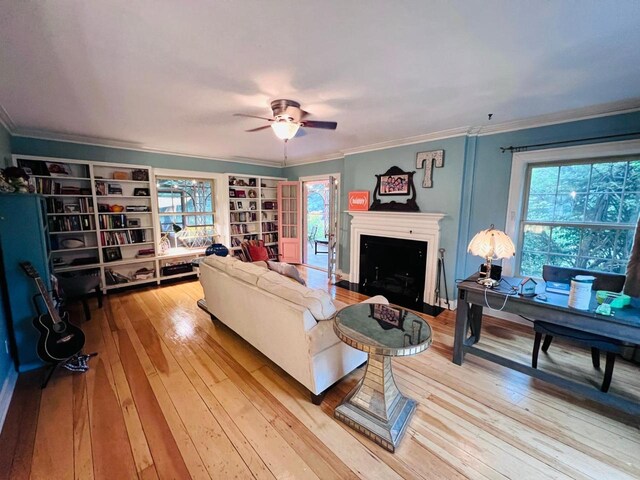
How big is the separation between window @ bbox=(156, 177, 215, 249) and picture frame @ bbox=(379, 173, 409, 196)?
3.51 meters

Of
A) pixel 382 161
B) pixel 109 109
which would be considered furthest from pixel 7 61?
pixel 382 161

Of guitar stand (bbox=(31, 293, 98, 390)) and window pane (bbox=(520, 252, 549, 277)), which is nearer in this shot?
guitar stand (bbox=(31, 293, 98, 390))

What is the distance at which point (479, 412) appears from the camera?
73.5 inches

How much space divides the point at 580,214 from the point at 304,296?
3.23m

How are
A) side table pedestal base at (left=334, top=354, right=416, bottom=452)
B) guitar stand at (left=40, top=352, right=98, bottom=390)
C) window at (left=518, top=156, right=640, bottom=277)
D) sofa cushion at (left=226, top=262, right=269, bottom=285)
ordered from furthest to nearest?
1. window at (left=518, top=156, right=640, bottom=277)
2. sofa cushion at (left=226, top=262, right=269, bottom=285)
3. guitar stand at (left=40, top=352, right=98, bottom=390)
4. side table pedestal base at (left=334, top=354, right=416, bottom=452)

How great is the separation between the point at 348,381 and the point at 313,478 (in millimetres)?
832

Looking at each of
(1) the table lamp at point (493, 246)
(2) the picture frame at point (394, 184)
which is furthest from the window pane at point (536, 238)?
(2) the picture frame at point (394, 184)

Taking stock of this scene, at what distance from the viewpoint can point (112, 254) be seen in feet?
14.0

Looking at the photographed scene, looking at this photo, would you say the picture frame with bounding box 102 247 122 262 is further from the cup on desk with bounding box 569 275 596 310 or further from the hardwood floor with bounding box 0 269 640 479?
the cup on desk with bounding box 569 275 596 310

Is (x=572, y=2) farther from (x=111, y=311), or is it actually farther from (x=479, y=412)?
(x=111, y=311)

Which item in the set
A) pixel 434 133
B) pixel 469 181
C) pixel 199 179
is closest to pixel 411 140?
pixel 434 133

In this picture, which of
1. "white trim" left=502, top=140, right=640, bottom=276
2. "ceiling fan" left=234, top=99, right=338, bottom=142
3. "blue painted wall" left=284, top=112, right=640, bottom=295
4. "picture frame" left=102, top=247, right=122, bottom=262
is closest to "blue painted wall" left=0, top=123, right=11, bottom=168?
"picture frame" left=102, top=247, right=122, bottom=262

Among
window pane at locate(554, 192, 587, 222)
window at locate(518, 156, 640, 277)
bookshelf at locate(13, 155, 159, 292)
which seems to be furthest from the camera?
bookshelf at locate(13, 155, 159, 292)

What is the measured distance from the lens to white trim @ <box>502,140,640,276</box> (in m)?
2.55
